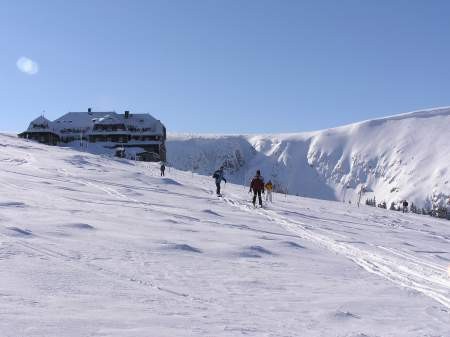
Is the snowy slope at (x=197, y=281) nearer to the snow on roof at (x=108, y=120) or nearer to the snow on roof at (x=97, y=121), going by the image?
the snow on roof at (x=108, y=120)

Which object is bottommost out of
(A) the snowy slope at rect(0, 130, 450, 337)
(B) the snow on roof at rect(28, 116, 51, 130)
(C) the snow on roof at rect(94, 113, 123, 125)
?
(A) the snowy slope at rect(0, 130, 450, 337)

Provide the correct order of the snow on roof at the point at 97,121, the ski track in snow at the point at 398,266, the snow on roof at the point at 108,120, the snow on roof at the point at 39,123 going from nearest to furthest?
the ski track in snow at the point at 398,266, the snow on roof at the point at 108,120, the snow on roof at the point at 39,123, the snow on roof at the point at 97,121

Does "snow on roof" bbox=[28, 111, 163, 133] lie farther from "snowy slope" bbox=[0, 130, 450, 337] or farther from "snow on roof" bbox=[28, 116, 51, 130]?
"snowy slope" bbox=[0, 130, 450, 337]

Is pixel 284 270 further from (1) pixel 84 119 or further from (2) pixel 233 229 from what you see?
(1) pixel 84 119

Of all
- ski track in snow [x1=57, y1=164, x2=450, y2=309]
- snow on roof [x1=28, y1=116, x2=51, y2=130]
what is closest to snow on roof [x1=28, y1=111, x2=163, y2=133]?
snow on roof [x1=28, y1=116, x2=51, y2=130]

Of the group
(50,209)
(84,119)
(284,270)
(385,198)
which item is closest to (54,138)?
(84,119)

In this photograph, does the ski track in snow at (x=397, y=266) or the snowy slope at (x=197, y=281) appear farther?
the ski track in snow at (x=397, y=266)

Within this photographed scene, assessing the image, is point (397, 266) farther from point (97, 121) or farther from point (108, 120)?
point (97, 121)

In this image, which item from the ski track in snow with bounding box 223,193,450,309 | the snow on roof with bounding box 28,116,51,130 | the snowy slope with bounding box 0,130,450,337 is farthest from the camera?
the snow on roof with bounding box 28,116,51,130

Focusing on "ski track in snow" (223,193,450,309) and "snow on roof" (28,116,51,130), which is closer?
"ski track in snow" (223,193,450,309)

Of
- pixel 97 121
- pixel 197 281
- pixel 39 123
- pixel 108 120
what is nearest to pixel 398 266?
pixel 197 281

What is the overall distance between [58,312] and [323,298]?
3378mm

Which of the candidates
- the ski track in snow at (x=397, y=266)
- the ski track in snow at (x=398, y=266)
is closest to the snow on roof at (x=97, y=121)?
the ski track in snow at (x=397, y=266)

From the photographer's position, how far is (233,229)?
13.6 metres
